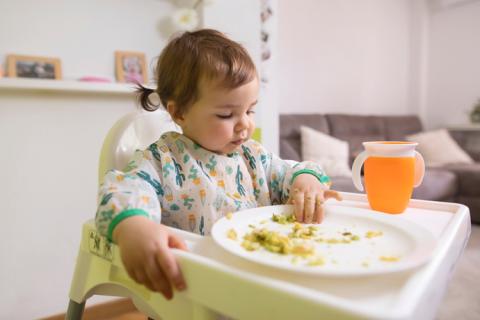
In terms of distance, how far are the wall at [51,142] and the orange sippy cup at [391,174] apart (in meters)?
1.27

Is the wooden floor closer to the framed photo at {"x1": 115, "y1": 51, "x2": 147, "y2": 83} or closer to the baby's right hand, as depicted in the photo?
the framed photo at {"x1": 115, "y1": 51, "x2": 147, "y2": 83}

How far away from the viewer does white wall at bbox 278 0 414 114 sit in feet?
11.0

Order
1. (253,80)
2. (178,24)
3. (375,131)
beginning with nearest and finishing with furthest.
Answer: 1. (253,80)
2. (178,24)
3. (375,131)

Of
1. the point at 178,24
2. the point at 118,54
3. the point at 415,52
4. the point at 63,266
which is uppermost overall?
the point at 415,52

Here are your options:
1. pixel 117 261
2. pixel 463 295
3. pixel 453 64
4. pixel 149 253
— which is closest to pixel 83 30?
pixel 117 261

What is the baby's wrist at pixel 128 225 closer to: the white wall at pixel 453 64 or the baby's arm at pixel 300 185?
the baby's arm at pixel 300 185

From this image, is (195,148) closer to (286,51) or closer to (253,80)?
(253,80)

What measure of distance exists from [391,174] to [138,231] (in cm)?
47

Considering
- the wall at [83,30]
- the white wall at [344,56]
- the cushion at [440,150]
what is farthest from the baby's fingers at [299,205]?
the cushion at [440,150]

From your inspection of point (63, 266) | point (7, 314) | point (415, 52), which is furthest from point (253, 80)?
point (415, 52)

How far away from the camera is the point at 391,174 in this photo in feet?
2.36

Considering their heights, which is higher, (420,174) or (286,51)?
(286,51)

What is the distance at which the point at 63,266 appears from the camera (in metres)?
1.67

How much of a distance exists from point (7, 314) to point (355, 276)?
1629 millimetres
